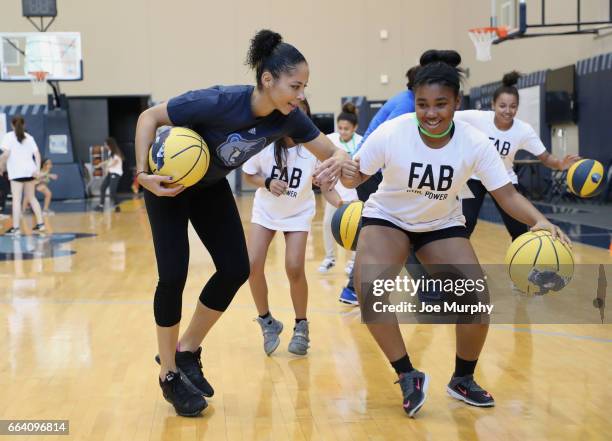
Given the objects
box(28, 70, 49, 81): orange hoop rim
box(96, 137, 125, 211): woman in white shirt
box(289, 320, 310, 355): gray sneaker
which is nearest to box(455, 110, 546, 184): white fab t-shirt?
box(289, 320, 310, 355): gray sneaker

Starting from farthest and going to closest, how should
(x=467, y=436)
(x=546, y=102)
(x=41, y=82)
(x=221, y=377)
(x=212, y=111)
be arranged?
(x=41, y=82)
(x=546, y=102)
(x=221, y=377)
(x=212, y=111)
(x=467, y=436)

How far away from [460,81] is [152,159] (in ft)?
5.08

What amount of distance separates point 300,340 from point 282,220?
2.69 ft

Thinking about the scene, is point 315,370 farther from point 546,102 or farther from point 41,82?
point 41,82

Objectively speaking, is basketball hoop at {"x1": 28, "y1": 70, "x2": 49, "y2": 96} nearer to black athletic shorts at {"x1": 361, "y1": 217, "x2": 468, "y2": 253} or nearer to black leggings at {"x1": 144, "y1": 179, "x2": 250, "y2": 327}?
black leggings at {"x1": 144, "y1": 179, "x2": 250, "y2": 327}

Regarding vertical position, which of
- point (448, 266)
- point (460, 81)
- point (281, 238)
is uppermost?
point (460, 81)

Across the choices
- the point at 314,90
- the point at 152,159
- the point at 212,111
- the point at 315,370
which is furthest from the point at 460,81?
the point at 314,90

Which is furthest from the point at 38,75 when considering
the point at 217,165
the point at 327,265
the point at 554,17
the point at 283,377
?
the point at 217,165

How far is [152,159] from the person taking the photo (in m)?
3.84

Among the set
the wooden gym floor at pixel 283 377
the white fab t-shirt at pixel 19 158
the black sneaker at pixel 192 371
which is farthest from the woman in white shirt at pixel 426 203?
the white fab t-shirt at pixel 19 158

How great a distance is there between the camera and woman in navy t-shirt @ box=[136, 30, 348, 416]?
3.92 metres

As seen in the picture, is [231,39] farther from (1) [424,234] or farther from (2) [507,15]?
(1) [424,234]

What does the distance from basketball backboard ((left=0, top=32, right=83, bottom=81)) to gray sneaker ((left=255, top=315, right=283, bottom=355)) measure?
55.2 ft

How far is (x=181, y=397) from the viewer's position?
13.3 ft
